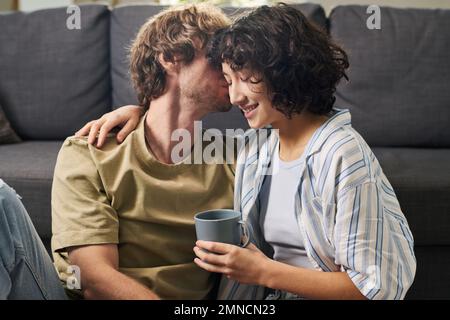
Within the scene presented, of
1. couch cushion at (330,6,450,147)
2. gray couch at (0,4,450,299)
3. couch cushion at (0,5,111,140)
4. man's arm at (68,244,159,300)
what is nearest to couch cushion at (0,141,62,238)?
gray couch at (0,4,450,299)

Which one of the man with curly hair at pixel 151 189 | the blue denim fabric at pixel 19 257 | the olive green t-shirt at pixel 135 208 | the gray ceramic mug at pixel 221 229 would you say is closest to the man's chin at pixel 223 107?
the man with curly hair at pixel 151 189

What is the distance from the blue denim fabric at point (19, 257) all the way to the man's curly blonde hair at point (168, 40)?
12.1 inches

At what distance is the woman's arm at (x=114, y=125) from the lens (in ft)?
3.24

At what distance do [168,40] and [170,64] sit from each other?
0.04 meters

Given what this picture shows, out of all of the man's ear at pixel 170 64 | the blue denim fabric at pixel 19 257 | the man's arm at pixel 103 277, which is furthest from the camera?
the man's ear at pixel 170 64

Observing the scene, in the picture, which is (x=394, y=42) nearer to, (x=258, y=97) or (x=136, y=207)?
(x=258, y=97)

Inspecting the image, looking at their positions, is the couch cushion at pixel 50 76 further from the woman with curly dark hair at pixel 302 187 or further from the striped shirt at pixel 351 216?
the striped shirt at pixel 351 216

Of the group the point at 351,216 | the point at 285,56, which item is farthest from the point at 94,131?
the point at 351,216

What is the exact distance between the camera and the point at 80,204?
0.94m

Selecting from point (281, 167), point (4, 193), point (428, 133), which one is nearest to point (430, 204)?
point (428, 133)

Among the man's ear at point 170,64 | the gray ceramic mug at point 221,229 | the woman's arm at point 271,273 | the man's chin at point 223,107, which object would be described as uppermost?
the man's ear at point 170,64

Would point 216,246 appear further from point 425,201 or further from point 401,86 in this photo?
point 401,86

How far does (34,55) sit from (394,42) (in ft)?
2.56

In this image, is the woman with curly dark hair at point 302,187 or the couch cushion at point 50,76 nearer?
the woman with curly dark hair at point 302,187
